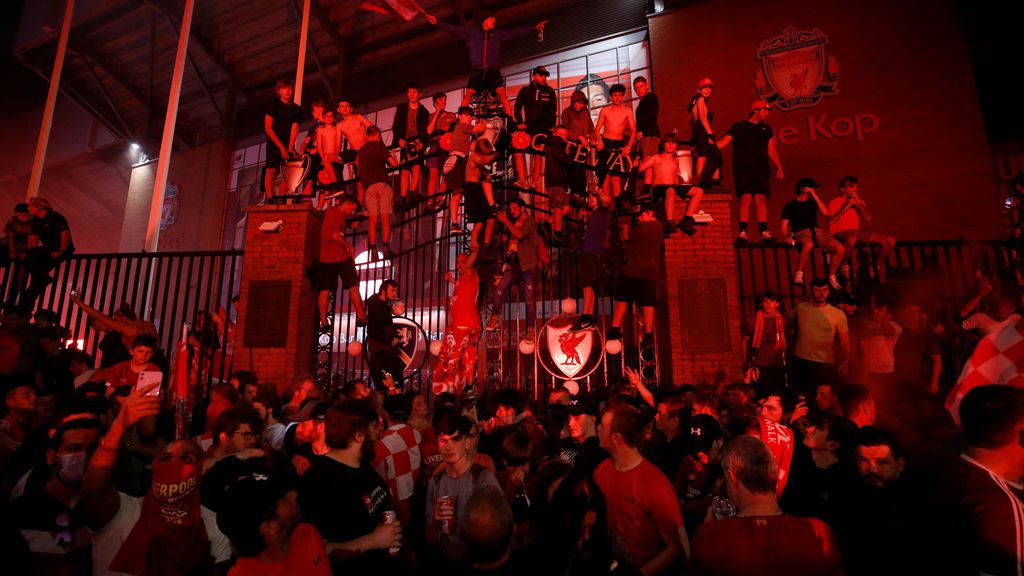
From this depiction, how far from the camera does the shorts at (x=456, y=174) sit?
10137 millimetres

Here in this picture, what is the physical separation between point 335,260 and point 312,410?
14.1 ft

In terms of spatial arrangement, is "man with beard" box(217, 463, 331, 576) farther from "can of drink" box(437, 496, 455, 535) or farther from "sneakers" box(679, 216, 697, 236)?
"sneakers" box(679, 216, 697, 236)

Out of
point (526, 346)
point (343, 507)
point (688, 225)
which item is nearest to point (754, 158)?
point (688, 225)

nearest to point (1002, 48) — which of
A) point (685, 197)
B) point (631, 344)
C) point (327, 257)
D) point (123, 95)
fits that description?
point (685, 197)

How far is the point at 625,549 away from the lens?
335 cm

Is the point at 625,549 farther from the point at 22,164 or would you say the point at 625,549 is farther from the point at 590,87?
the point at 22,164

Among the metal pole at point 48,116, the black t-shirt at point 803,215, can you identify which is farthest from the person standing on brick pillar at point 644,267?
the metal pole at point 48,116

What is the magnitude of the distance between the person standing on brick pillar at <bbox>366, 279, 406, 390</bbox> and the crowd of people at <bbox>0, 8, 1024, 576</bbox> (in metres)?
0.03

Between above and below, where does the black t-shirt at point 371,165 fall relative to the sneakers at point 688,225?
above

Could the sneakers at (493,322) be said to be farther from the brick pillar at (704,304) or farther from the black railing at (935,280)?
the black railing at (935,280)

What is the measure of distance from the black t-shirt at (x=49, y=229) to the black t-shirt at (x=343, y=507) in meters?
9.32

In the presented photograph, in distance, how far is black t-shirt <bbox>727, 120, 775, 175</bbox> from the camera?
10.1 meters

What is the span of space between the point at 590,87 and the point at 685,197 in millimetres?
9782

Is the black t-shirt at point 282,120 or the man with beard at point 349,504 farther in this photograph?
the black t-shirt at point 282,120
